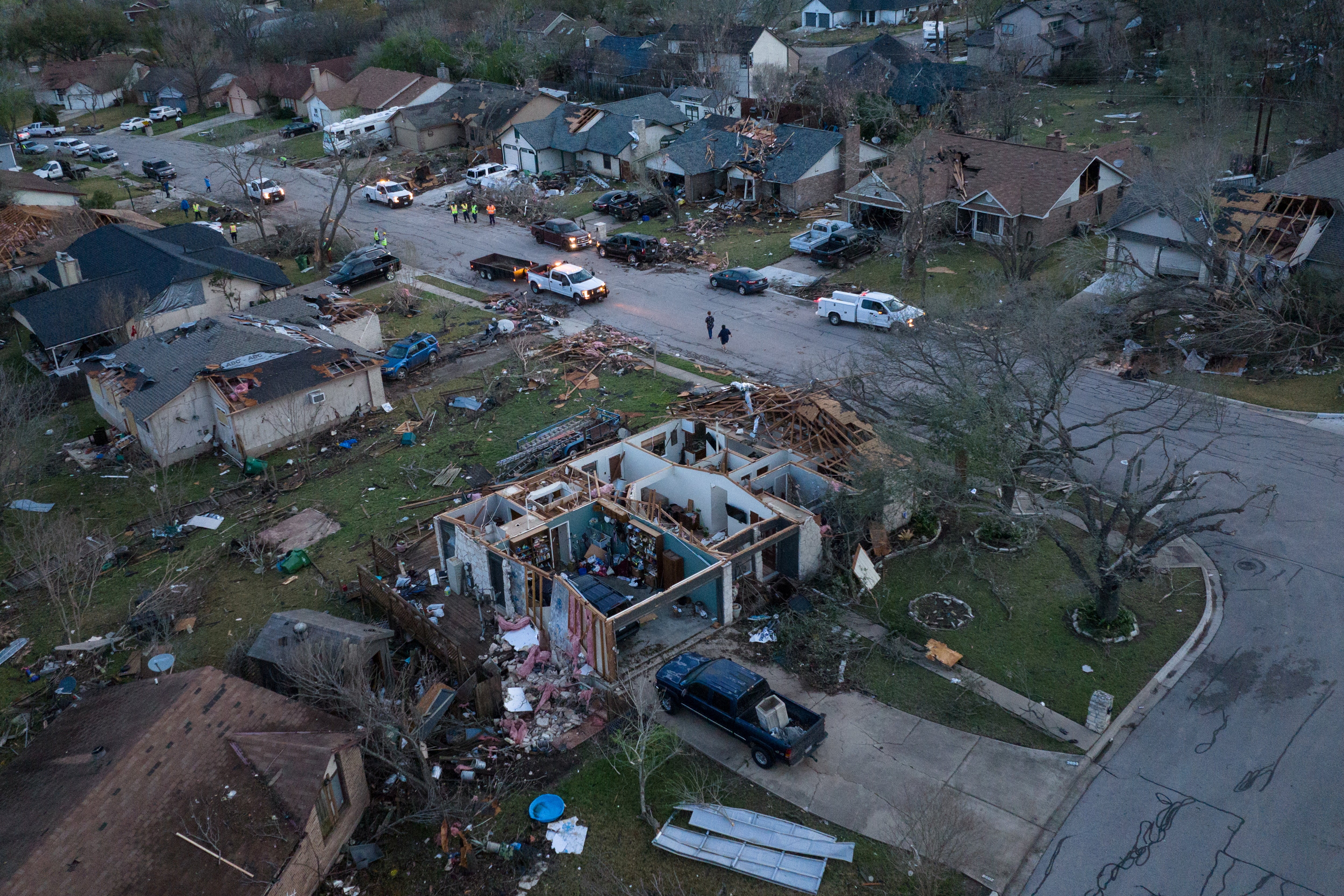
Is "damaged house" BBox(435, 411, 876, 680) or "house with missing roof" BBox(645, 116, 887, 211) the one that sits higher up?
"house with missing roof" BBox(645, 116, 887, 211)

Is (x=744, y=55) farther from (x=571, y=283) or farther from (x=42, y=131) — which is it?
(x=42, y=131)

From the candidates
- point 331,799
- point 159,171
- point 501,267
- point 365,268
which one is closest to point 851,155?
point 501,267

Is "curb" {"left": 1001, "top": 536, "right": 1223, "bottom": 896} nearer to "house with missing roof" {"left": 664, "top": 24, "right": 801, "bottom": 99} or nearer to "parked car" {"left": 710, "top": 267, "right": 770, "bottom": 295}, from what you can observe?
"parked car" {"left": 710, "top": 267, "right": 770, "bottom": 295}

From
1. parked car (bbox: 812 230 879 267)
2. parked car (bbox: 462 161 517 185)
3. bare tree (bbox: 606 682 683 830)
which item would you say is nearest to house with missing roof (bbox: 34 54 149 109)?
parked car (bbox: 462 161 517 185)

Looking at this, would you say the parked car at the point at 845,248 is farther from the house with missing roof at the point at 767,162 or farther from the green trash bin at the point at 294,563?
the green trash bin at the point at 294,563

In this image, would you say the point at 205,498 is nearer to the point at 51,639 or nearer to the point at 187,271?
the point at 51,639

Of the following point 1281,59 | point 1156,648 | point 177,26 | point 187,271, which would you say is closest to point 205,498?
point 187,271

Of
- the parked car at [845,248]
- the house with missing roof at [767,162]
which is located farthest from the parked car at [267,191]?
the parked car at [845,248]
